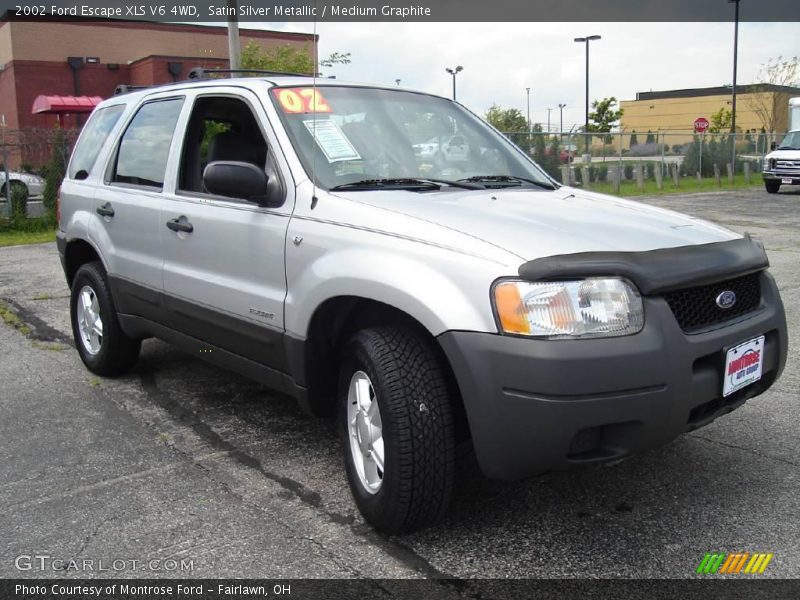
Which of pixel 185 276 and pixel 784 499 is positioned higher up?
pixel 185 276

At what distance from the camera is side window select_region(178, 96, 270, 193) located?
4160 millimetres

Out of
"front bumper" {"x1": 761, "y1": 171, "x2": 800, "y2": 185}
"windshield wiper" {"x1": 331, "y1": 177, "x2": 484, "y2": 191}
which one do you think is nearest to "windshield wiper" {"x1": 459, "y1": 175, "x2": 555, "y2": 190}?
"windshield wiper" {"x1": 331, "y1": 177, "x2": 484, "y2": 191}

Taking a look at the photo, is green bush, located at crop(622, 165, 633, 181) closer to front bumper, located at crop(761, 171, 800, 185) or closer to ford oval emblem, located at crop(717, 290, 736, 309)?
front bumper, located at crop(761, 171, 800, 185)

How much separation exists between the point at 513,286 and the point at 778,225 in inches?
525

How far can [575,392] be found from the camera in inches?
104

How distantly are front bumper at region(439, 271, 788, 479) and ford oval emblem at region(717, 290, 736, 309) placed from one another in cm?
25

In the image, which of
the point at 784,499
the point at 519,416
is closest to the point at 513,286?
the point at 519,416

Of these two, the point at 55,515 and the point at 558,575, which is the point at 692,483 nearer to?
the point at 558,575

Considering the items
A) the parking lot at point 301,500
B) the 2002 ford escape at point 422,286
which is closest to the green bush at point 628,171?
the parking lot at point 301,500

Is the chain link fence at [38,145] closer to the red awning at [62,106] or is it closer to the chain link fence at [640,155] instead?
the red awning at [62,106]

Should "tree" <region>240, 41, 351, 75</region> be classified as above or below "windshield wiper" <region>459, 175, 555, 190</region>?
above

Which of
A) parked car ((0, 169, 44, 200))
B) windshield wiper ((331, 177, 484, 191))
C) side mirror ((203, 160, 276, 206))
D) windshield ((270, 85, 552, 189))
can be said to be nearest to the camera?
side mirror ((203, 160, 276, 206))

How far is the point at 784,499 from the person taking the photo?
11.3 ft

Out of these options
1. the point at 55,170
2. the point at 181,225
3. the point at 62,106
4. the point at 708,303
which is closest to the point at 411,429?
the point at 708,303
